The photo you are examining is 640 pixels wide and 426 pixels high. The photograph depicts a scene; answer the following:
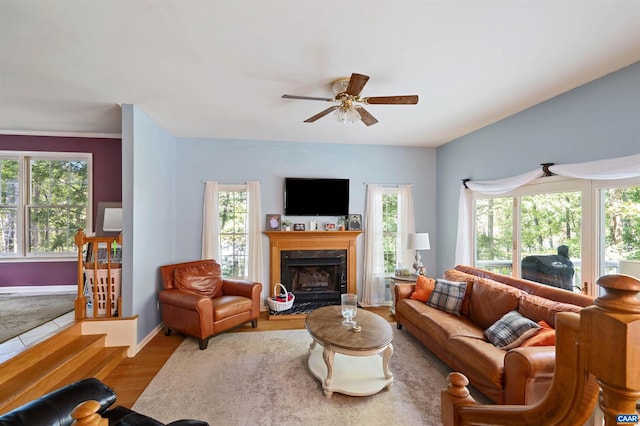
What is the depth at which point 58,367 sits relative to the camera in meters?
2.30

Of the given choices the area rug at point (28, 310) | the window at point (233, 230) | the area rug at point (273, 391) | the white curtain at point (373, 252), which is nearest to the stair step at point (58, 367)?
the area rug at point (28, 310)

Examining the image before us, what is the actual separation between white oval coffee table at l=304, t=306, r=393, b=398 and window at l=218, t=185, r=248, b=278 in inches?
83.5

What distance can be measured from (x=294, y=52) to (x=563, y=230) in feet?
10.7

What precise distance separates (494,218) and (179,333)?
4.65 m

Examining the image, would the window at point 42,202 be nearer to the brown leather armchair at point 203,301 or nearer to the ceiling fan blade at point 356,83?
the brown leather armchair at point 203,301

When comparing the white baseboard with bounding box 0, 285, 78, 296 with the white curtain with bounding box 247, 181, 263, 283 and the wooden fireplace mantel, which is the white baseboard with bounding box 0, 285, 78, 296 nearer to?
the white curtain with bounding box 247, 181, 263, 283

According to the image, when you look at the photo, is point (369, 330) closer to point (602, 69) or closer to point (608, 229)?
point (608, 229)

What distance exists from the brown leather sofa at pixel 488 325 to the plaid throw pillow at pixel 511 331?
3.0 inches

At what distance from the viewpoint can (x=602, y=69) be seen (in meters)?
2.25

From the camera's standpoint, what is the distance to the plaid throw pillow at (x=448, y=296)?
306 centimetres

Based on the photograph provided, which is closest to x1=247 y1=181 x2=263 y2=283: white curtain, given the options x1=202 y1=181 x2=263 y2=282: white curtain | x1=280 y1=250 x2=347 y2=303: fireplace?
x1=202 y1=181 x2=263 y2=282: white curtain

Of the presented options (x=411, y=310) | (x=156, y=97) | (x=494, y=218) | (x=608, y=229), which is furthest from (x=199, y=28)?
(x=494, y=218)

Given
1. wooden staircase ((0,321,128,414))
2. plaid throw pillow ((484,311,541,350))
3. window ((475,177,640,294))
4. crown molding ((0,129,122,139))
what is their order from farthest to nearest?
crown molding ((0,129,122,139))
window ((475,177,640,294))
plaid throw pillow ((484,311,541,350))
wooden staircase ((0,321,128,414))

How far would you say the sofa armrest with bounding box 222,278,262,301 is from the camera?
365 cm
